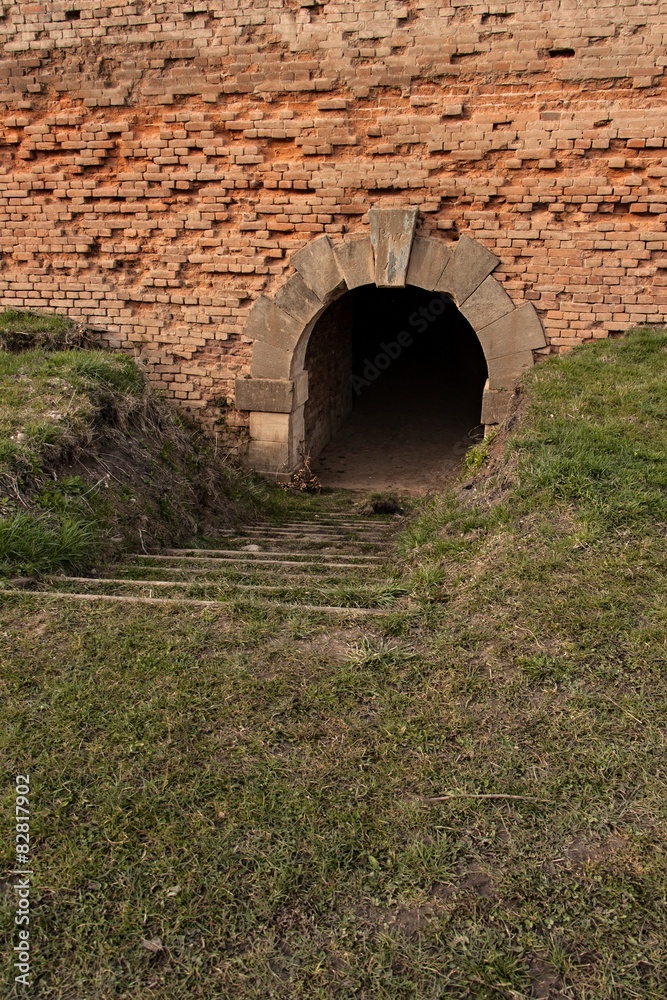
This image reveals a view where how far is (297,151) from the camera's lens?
7.08 m

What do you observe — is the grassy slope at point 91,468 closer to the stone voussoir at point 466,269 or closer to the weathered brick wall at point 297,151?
the weathered brick wall at point 297,151

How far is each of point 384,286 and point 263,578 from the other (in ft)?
11.9

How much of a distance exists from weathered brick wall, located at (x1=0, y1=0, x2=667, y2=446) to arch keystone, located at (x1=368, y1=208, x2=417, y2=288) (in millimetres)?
138

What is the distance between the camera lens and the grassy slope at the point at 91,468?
4793 millimetres

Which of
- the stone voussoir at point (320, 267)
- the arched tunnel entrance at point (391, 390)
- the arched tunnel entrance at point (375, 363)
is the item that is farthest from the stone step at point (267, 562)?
the arched tunnel entrance at point (391, 390)

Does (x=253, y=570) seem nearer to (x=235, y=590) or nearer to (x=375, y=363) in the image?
(x=235, y=590)

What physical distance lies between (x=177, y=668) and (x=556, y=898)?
1.87 m

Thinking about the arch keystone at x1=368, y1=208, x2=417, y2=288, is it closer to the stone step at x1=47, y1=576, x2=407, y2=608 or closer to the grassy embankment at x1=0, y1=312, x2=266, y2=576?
the grassy embankment at x1=0, y1=312, x2=266, y2=576

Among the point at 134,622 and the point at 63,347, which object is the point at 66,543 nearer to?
the point at 134,622

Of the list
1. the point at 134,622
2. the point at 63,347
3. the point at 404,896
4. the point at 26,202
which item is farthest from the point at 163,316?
the point at 404,896

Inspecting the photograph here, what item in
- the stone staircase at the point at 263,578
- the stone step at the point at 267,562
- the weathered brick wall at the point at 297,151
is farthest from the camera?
the weathered brick wall at the point at 297,151

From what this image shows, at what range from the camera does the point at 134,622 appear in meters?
3.92

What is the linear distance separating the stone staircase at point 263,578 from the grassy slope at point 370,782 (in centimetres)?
17

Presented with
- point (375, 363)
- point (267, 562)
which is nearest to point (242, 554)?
point (267, 562)
